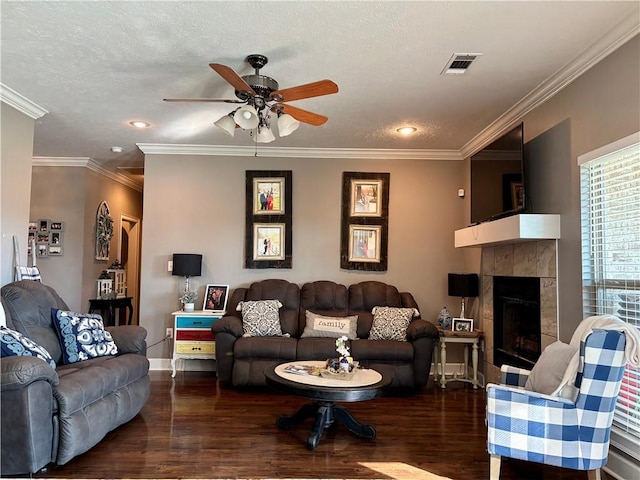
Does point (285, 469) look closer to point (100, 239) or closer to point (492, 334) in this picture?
point (492, 334)

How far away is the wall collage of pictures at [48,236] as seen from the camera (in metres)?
6.01

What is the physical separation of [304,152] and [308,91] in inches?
101

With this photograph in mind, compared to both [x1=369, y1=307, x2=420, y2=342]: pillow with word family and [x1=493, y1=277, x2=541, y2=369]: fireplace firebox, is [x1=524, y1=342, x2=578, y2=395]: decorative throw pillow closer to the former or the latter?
[x1=493, y1=277, x2=541, y2=369]: fireplace firebox

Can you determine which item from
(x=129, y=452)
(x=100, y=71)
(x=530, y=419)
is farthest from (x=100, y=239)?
(x=530, y=419)

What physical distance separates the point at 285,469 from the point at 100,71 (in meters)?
3.05

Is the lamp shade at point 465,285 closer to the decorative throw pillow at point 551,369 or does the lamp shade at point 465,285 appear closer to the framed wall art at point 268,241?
the framed wall art at point 268,241

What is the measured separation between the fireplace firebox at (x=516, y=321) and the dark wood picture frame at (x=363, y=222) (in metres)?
1.40

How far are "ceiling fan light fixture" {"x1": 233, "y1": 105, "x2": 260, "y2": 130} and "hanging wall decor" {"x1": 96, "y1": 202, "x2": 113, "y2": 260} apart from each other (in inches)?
171

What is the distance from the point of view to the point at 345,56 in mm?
3070

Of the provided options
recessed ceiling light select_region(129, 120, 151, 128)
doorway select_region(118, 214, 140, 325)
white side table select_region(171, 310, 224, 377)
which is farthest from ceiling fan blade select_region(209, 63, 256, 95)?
doorway select_region(118, 214, 140, 325)

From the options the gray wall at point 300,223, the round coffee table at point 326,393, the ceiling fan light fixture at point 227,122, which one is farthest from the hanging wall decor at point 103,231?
the round coffee table at point 326,393

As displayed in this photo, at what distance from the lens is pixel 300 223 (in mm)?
5531

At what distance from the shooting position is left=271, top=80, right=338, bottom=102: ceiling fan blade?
2848mm

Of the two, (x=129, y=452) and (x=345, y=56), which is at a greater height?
(x=345, y=56)
